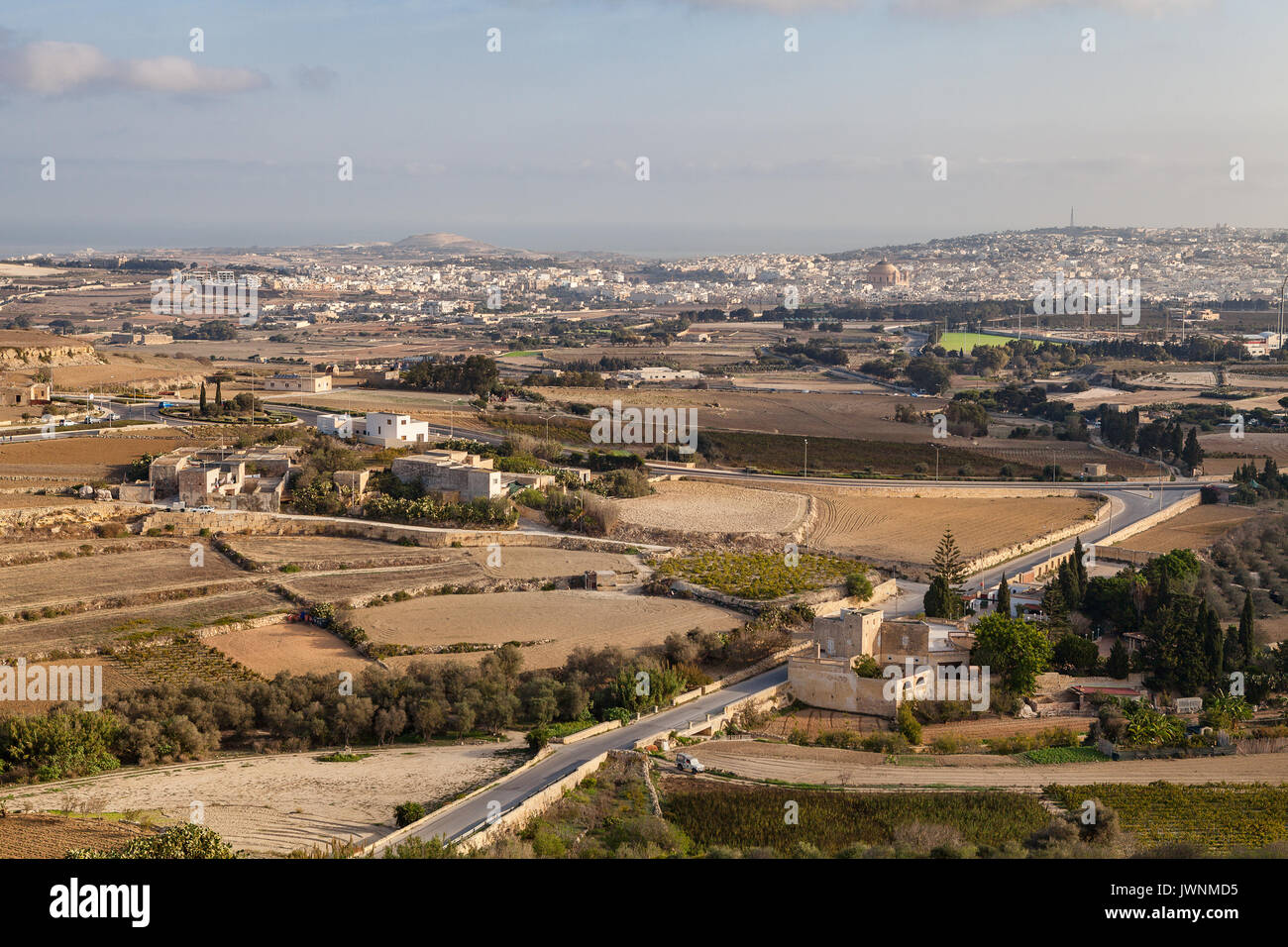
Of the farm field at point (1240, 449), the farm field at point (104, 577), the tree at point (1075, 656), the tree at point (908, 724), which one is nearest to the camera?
the tree at point (908, 724)

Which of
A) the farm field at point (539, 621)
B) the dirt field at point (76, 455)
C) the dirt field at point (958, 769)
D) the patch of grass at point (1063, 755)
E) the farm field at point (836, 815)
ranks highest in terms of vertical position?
the dirt field at point (76, 455)

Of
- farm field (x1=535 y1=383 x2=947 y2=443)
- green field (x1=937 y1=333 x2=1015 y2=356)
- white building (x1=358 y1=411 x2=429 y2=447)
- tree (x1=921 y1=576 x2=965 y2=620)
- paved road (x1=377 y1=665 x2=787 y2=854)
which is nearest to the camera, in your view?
paved road (x1=377 y1=665 x2=787 y2=854)

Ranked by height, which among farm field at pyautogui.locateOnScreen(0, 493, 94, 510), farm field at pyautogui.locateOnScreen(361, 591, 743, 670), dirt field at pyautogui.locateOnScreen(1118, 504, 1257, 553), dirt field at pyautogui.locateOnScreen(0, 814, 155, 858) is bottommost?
farm field at pyautogui.locateOnScreen(361, 591, 743, 670)

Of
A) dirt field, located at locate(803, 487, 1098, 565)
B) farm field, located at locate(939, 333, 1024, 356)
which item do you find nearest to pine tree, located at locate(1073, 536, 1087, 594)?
dirt field, located at locate(803, 487, 1098, 565)

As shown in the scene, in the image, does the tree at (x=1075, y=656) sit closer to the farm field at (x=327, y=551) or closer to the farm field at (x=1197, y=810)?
the farm field at (x=1197, y=810)

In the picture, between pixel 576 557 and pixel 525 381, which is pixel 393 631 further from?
pixel 525 381

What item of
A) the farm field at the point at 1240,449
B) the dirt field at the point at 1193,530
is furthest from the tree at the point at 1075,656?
the farm field at the point at 1240,449

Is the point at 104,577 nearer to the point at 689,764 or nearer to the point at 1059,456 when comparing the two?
the point at 689,764

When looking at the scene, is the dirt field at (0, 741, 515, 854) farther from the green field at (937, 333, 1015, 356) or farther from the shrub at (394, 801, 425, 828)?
the green field at (937, 333, 1015, 356)
